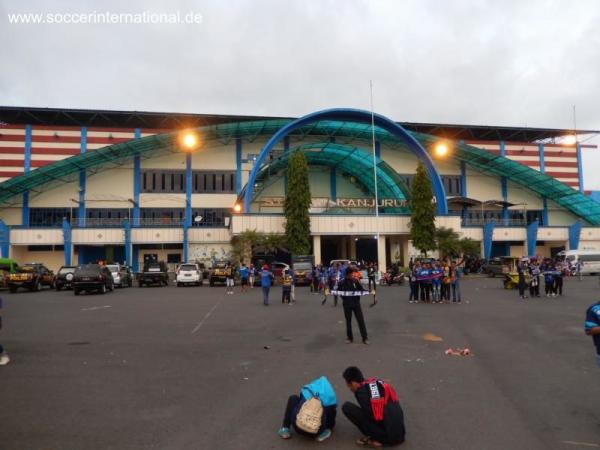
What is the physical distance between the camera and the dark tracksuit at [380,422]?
14.7ft

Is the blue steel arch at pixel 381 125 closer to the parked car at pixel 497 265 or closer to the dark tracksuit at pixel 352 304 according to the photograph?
the parked car at pixel 497 265

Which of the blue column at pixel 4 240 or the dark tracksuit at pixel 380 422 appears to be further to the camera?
the blue column at pixel 4 240

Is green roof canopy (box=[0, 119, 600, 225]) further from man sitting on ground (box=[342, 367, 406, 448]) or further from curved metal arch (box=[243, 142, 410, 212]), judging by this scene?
man sitting on ground (box=[342, 367, 406, 448])

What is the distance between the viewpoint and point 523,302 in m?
17.7

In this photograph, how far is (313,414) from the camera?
460 cm

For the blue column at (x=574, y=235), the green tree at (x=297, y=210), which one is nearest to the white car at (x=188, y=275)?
the green tree at (x=297, y=210)

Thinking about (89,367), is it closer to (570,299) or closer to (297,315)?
(297,315)

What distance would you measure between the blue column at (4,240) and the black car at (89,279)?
22.6 m

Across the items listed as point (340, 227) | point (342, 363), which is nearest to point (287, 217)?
point (340, 227)

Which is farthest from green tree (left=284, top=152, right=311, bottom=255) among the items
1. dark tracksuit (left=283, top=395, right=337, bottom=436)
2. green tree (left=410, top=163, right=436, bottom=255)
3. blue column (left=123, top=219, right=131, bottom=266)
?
dark tracksuit (left=283, top=395, right=337, bottom=436)

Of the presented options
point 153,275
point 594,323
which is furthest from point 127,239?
point 594,323

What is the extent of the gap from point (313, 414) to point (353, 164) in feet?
153

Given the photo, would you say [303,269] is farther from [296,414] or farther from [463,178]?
[463,178]

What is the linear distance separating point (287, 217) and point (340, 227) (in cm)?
485
